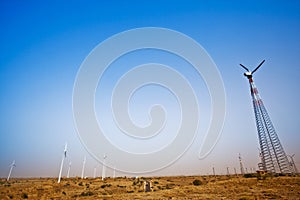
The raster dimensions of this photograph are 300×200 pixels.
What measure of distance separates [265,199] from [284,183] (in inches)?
690

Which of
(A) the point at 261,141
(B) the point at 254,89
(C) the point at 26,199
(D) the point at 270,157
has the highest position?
(B) the point at 254,89

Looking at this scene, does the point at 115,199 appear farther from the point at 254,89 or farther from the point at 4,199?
the point at 254,89

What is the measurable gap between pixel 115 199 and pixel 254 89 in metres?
39.7

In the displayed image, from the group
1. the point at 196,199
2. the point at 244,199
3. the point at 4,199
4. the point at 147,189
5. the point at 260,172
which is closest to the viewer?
the point at 244,199

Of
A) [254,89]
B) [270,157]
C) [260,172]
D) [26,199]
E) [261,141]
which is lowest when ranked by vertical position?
[26,199]

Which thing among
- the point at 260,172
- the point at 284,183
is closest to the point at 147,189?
the point at 284,183

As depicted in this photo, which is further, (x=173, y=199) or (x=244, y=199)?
(x=173, y=199)

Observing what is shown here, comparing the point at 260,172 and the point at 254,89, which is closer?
the point at 260,172

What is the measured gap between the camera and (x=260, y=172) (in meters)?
43.8

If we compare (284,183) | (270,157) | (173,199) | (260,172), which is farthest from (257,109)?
(173,199)

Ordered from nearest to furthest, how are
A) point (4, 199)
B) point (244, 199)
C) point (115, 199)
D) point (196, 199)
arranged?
point (244, 199) < point (196, 199) < point (115, 199) < point (4, 199)

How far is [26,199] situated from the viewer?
2777 centimetres

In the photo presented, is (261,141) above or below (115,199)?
above

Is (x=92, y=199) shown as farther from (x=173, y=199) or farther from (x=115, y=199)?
(x=173, y=199)
